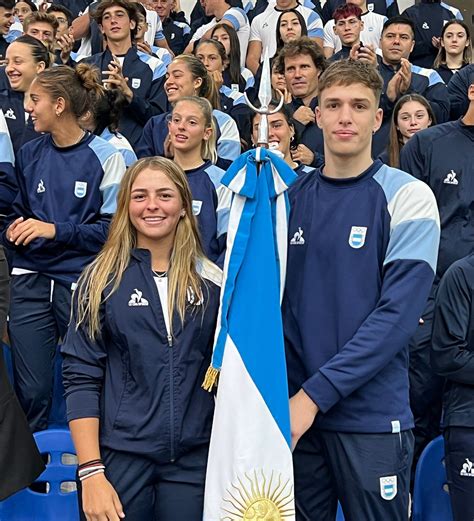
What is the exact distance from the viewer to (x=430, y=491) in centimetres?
460

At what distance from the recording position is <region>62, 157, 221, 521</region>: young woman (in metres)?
3.19

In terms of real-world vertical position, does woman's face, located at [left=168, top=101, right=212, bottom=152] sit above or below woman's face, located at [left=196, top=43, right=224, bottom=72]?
below

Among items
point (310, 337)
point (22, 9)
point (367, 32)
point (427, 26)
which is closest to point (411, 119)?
point (310, 337)

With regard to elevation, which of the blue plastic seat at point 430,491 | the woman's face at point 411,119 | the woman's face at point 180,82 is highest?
the woman's face at point 180,82

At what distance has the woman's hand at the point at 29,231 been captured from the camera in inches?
192

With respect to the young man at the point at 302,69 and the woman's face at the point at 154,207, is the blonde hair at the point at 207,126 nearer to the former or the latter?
the young man at the point at 302,69

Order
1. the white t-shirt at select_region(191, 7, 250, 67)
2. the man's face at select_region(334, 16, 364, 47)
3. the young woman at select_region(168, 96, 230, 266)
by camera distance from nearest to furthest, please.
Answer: the young woman at select_region(168, 96, 230, 266), the man's face at select_region(334, 16, 364, 47), the white t-shirt at select_region(191, 7, 250, 67)

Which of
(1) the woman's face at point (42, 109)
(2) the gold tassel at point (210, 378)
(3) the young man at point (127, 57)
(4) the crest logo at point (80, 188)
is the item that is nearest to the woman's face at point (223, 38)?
(3) the young man at point (127, 57)

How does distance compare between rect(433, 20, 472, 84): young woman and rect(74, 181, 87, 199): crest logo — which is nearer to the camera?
rect(74, 181, 87, 199): crest logo

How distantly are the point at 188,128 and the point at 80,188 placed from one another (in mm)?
772

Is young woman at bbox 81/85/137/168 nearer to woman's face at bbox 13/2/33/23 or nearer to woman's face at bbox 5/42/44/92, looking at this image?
woman's face at bbox 5/42/44/92

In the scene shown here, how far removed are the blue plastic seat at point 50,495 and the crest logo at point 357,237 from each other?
6.03 feet

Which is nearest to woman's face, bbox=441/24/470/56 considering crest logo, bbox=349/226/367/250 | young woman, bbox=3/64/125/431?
young woman, bbox=3/64/125/431

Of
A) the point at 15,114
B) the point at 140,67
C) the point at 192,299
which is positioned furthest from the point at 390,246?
the point at 140,67
